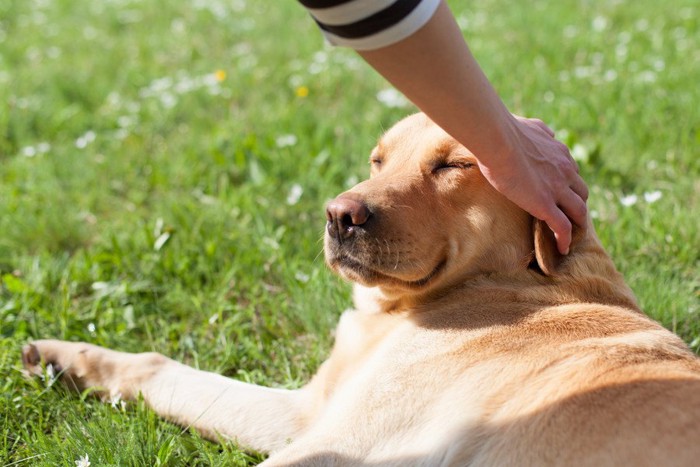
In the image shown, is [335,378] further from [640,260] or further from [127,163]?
[127,163]

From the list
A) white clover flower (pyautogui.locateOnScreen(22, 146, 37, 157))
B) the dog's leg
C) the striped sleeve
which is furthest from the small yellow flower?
the striped sleeve

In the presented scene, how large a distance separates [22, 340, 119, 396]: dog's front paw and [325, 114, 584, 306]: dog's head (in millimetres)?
1126

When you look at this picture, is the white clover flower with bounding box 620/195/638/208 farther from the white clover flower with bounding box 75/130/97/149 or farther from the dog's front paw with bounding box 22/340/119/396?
the white clover flower with bounding box 75/130/97/149

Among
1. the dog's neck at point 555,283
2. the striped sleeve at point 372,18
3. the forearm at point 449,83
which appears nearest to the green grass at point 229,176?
the dog's neck at point 555,283

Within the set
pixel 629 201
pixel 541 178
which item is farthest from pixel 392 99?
pixel 541 178

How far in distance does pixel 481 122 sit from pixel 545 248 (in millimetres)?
747

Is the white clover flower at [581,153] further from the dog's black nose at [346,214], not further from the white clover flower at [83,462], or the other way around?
the white clover flower at [83,462]

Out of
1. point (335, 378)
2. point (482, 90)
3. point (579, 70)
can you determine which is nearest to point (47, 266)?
point (335, 378)

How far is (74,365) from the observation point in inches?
130

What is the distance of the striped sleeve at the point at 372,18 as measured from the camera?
1.85m

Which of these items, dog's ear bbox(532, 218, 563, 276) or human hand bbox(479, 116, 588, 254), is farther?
dog's ear bbox(532, 218, 563, 276)

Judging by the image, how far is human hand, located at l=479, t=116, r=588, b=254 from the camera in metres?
2.45

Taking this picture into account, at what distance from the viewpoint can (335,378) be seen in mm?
2971

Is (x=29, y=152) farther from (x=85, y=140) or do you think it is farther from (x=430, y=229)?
(x=430, y=229)
